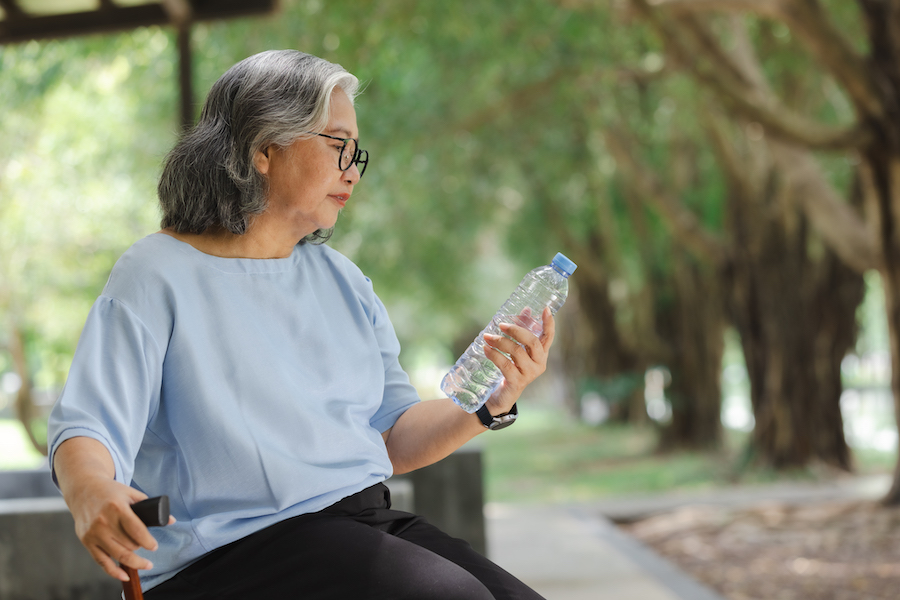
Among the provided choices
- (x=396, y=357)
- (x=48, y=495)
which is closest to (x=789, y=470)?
(x=48, y=495)

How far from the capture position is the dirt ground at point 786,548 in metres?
5.93

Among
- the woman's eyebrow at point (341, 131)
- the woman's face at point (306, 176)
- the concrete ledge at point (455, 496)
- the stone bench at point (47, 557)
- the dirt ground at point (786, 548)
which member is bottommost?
the dirt ground at point (786, 548)

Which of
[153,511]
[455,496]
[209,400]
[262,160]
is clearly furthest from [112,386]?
[455,496]

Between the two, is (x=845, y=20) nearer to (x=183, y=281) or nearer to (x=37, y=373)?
(x=183, y=281)

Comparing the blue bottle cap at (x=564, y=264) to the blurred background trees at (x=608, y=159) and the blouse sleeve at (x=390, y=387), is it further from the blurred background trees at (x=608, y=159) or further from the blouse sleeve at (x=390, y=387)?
the blurred background trees at (x=608, y=159)

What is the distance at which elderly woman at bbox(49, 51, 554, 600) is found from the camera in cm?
171

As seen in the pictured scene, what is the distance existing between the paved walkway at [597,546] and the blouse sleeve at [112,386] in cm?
387

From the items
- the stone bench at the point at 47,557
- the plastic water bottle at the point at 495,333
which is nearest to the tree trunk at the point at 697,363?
the stone bench at the point at 47,557

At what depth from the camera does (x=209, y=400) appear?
1.78m

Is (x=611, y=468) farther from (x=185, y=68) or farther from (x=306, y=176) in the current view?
(x=306, y=176)

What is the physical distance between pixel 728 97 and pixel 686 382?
28.1 ft

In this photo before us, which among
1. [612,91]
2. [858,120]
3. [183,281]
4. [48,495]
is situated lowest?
[48,495]

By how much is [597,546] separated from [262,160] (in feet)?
17.1

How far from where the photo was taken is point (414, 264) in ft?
56.9
